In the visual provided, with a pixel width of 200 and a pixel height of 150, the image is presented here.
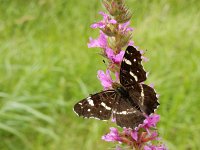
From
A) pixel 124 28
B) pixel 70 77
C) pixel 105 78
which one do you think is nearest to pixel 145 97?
pixel 105 78

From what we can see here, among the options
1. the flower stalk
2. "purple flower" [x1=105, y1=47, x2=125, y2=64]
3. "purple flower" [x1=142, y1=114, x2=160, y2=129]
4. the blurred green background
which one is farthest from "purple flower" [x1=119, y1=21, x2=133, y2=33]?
the blurred green background

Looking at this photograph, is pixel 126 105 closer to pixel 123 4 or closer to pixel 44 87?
pixel 123 4

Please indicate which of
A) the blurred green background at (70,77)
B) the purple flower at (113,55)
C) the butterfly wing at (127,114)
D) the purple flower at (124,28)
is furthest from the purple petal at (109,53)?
the blurred green background at (70,77)

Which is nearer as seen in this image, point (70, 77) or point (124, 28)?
point (124, 28)

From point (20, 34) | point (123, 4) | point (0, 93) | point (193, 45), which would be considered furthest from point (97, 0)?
point (123, 4)

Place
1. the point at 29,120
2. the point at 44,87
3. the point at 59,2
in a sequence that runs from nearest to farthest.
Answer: the point at 29,120
the point at 44,87
the point at 59,2

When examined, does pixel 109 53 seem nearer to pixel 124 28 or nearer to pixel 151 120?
pixel 124 28

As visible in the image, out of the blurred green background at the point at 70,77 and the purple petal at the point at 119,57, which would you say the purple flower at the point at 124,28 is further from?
the blurred green background at the point at 70,77
